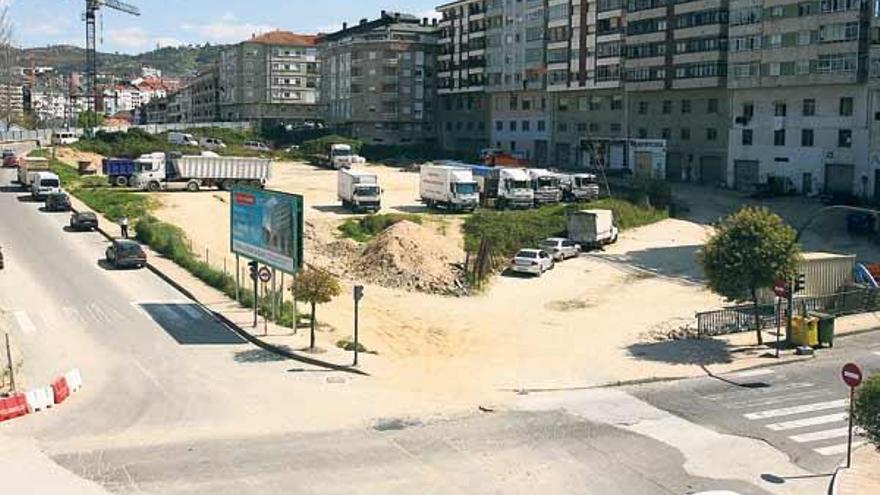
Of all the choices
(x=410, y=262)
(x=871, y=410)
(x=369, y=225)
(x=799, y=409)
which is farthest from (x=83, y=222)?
(x=871, y=410)

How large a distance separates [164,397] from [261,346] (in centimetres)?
660

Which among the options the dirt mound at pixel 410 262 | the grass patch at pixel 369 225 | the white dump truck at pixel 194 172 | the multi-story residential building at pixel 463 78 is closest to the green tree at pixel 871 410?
the dirt mound at pixel 410 262

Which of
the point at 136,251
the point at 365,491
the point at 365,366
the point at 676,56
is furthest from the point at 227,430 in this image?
the point at 676,56

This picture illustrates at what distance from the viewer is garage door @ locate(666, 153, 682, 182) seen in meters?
96.8

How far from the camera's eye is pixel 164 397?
90.5 ft

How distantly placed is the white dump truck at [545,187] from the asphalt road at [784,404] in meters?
38.6

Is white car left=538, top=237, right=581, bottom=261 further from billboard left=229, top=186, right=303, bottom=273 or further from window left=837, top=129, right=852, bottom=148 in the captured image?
window left=837, top=129, right=852, bottom=148

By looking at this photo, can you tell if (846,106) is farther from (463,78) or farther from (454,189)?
(463,78)

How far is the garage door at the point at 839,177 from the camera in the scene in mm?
77062

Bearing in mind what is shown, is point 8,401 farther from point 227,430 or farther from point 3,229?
point 3,229

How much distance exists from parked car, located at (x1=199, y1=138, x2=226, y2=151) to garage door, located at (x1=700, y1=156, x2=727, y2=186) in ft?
191

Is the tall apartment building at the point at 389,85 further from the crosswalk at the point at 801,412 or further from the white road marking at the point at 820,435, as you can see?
the white road marking at the point at 820,435

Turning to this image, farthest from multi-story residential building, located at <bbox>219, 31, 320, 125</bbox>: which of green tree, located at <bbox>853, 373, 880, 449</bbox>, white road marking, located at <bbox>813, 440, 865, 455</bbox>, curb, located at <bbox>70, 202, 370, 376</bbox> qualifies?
green tree, located at <bbox>853, 373, 880, 449</bbox>

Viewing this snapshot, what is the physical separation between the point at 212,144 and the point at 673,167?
2292 inches
